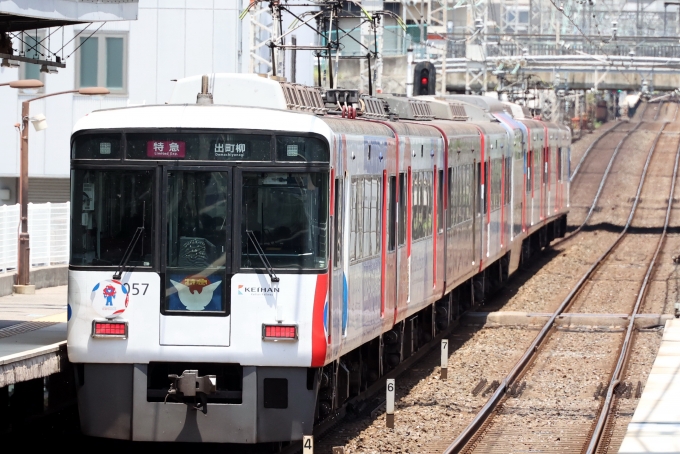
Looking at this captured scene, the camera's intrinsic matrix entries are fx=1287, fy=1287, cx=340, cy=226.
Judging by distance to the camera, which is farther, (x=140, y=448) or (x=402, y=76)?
(x=402, y=76)

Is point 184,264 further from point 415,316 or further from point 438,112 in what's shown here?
point 438,112

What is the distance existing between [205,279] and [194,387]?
0.77 meters

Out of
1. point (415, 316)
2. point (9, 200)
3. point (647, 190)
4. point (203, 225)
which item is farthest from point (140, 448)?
point (647, 190)

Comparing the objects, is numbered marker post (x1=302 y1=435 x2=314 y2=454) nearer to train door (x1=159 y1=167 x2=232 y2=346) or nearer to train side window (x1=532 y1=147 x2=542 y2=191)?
train door (x1=159 y1=167 x2=232 y2=346)

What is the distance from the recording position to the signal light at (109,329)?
9.16m

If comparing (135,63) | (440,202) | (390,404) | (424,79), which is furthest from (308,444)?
(424,79)

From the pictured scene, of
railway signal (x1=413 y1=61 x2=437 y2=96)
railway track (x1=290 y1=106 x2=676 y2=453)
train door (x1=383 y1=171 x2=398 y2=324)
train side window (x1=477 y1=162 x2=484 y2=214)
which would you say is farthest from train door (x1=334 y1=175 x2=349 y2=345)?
railway signal (x1=413 y1=61 x2=437 y2=96)

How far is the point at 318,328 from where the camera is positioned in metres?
9.15

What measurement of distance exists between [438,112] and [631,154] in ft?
131

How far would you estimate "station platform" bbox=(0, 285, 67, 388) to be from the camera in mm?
9219

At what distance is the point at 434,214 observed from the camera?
14227 mm

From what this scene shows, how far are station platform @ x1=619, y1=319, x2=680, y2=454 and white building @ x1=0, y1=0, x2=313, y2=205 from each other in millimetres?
16101

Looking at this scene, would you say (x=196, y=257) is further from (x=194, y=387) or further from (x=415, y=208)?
(x=415, y=208)

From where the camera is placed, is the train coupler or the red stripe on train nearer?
the train coupler
